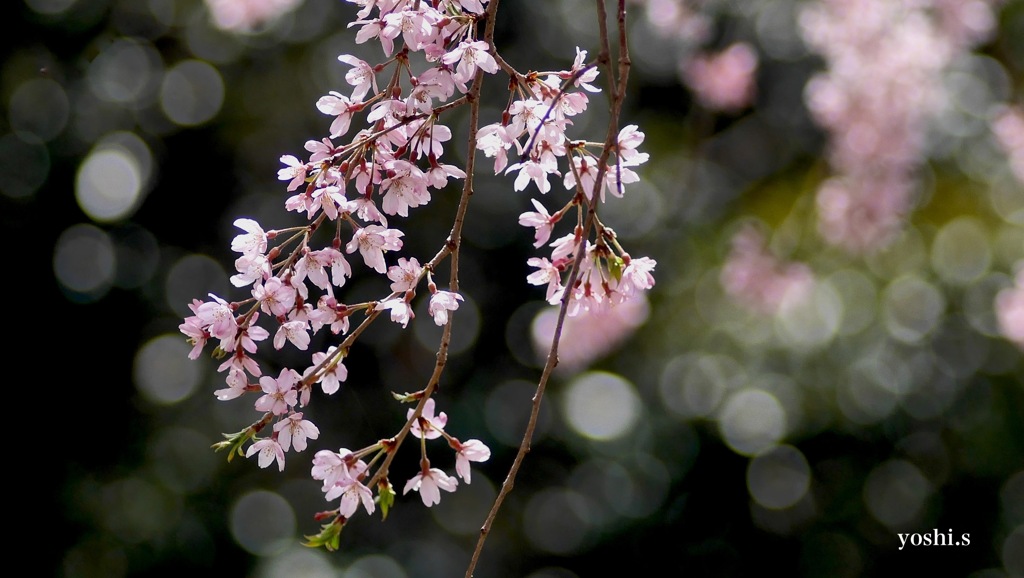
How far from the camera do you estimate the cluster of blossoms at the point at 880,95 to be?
4281mm

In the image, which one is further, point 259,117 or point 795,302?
point 259,117

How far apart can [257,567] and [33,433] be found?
1320mm

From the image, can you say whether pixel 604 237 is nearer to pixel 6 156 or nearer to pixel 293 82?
pixel 293 82

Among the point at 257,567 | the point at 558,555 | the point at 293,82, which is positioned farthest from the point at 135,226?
the point at 558,555

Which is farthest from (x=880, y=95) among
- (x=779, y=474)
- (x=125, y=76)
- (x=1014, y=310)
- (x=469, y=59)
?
(x=125, y=76)

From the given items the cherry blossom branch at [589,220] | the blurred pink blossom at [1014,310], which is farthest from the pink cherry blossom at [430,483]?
the blurred pink blossom at [1014,310]

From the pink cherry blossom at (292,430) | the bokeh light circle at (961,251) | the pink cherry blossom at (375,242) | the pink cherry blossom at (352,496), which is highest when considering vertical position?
the bokeh light circle at (961,251)

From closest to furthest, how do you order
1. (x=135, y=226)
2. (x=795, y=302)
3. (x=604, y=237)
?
(x=604, y=237)
(x=795, y=302)
(x=135, y=226)

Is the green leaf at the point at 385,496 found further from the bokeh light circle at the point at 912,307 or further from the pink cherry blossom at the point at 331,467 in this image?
the bokeh light circle at the point at 912,307

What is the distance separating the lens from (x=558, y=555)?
5.00m

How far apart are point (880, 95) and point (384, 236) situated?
12.6ft

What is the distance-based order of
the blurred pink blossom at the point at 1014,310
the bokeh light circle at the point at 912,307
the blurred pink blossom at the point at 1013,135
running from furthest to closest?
the bokeh light circle at the point at 912,307, the blurred pink blossom at the point at 1013,135, the blurred pink blossom at the point at 1014,310

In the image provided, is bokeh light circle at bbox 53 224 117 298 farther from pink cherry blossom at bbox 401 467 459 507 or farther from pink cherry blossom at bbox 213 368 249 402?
pink cherry blossom at bbox 401 467 459 507

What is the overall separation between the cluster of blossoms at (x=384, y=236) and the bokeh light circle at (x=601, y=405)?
3.91m
